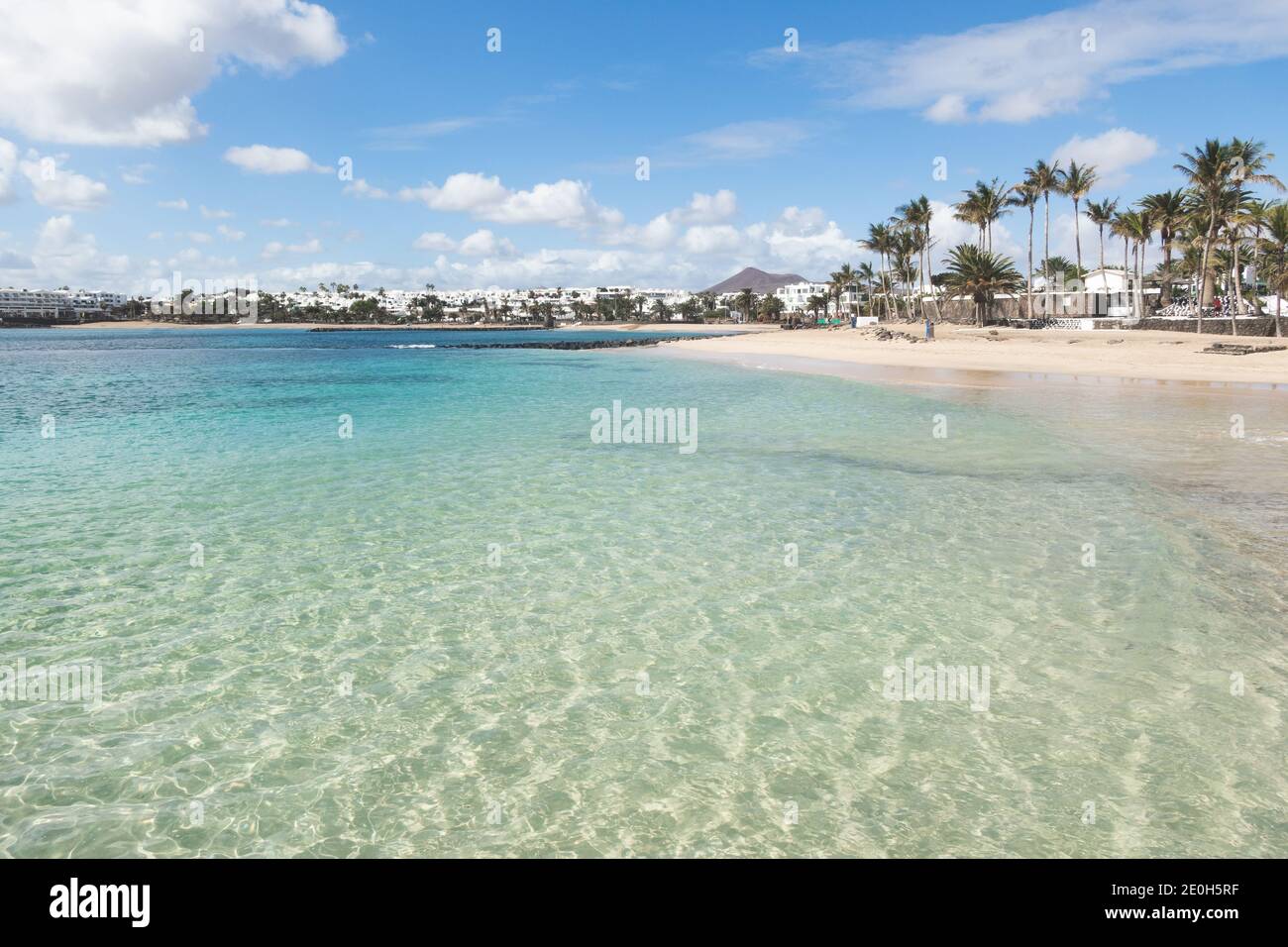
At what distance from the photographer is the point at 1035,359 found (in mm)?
51656

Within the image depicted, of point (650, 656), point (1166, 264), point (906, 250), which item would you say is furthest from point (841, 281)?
point (650, 656)

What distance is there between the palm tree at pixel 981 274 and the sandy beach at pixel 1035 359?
6.59m

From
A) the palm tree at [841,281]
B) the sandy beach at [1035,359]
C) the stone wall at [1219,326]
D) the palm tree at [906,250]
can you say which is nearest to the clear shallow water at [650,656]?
the sandy beach at [1035,359]

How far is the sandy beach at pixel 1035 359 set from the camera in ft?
135

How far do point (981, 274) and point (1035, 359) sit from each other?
3091cm

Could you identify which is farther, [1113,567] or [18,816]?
[1113,567]

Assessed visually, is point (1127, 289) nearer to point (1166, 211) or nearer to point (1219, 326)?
point (1166, 211)

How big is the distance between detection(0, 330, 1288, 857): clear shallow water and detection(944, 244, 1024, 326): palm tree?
6654 cm

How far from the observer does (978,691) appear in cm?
710

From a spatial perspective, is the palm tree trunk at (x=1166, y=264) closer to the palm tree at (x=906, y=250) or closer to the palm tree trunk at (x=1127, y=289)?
the palm tree trunk at (x=1127, y=289)
